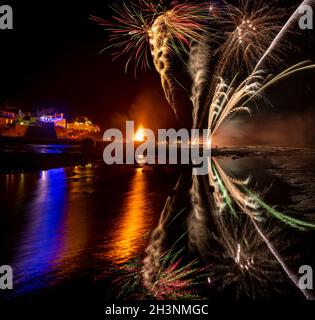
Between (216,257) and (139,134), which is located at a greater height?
(139,134)

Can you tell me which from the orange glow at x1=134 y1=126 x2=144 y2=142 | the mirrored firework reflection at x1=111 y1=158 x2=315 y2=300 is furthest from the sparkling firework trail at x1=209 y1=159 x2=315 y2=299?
the orange glow at x1=134 y1=126 x2=144 y2=142

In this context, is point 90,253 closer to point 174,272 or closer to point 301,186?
point 174,272

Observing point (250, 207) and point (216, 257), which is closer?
point (216, 257)

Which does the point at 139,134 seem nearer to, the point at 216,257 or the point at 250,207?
the point at 250,207

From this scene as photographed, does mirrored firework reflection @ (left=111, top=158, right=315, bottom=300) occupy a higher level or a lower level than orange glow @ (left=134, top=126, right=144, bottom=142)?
lower

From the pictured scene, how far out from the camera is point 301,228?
30.2ft

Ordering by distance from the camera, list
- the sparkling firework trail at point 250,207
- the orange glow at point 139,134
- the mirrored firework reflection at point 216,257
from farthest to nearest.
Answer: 1. the orange glow at point 139,134
2. the sparkling firework trail at point 250,207
3. the mirrored firework reflection at point 216,257

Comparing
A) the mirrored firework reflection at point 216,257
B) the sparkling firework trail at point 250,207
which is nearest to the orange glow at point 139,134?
the sparkling firework trail at point 250,207

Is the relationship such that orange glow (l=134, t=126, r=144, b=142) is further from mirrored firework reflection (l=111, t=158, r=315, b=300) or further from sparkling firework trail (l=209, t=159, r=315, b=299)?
mirrored firework reflection (l=111, t=158, r=315, b=300)

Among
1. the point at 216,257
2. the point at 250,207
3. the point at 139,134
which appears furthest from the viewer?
the point at 139,134

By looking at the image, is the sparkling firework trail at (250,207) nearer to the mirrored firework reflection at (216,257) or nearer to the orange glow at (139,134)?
the mirrored firework reflection at (216,257)

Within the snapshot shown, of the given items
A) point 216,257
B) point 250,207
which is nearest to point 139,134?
point 250,207

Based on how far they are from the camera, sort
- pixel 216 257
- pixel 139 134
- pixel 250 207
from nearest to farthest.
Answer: pixel 216 257 → pixel 250 207 → pixel 139 134

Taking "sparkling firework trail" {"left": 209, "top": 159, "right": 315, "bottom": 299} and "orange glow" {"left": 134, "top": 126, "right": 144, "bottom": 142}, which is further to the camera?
"orange glow" {"left": 134, "top": 126, "right": 144, "bottom": 142}
